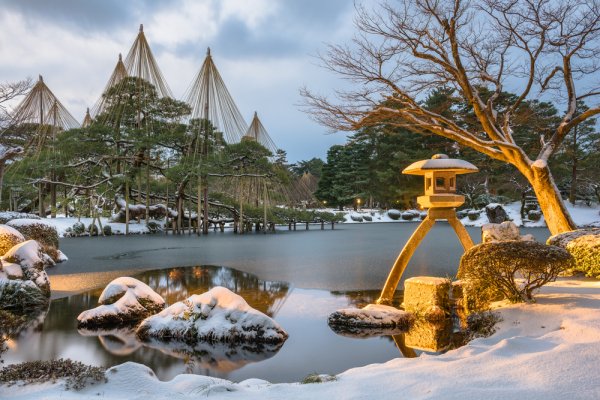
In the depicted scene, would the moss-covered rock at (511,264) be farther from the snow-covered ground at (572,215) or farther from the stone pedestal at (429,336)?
the snow-covered ground at (572,215)

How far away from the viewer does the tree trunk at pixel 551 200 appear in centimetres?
855

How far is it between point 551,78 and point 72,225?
23.6m

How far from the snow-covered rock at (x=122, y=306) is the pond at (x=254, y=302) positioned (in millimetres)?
284

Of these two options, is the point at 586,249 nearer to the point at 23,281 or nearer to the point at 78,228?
the point at 23,281

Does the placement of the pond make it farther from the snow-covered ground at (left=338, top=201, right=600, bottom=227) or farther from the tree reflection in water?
the snow-covered ground at (left=338, top=201, right=600, bottom=227)

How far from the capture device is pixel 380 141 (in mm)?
41438

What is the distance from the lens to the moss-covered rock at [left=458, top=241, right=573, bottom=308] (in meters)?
4.51

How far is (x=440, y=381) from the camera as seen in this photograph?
2.78 meters

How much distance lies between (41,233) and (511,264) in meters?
12.5

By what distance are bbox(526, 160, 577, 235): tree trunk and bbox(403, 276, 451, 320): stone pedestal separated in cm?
453

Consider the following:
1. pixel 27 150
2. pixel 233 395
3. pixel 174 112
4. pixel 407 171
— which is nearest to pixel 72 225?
pixel 27 150

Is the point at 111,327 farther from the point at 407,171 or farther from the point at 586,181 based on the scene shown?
the point at 586,181

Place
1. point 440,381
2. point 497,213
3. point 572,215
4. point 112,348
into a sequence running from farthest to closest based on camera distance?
1. point 497,213
2. point 572,215
3. point 112,348
4. point 440,381

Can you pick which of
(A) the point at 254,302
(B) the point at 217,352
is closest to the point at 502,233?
(A) the point at 254,302
